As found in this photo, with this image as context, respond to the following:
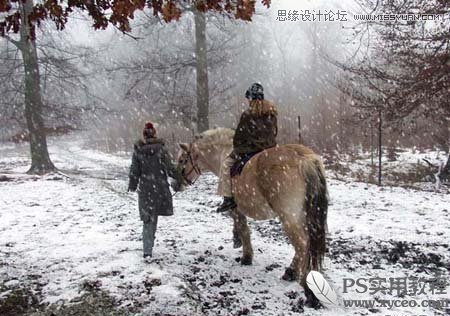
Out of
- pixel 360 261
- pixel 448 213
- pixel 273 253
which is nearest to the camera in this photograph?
pixel 360 261

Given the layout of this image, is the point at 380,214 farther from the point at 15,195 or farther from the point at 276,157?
the point at 15,195

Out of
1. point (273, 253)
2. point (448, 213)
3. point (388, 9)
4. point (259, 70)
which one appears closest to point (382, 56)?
point (388, 9)

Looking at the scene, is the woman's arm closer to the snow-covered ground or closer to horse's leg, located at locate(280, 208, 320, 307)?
the snow-covered ground

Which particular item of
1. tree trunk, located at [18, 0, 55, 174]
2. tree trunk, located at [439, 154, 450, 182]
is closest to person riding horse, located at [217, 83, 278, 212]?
tree trunk, located at [439, 154, 450, 182]

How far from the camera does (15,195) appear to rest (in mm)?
10859

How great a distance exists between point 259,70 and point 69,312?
38179 mm

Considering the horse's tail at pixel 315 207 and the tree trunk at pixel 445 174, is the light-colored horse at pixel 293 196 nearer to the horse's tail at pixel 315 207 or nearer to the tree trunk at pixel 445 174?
the horse's tail at pixel 315 207

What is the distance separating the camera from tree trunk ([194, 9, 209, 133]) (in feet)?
44.8

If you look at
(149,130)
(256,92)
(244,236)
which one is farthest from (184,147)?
(244,236)

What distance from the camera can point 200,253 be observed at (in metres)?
6.16

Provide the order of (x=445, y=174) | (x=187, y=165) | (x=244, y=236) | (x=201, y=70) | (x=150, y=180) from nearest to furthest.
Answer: (x=150, y=180)
(x=244, y=236)
(x=187, y=165)
(x=445, y=174)
(x=201, y=70)

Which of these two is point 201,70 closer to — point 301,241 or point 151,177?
point 151,177

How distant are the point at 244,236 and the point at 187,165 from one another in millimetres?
1511

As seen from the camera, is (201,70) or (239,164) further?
(201,70)
